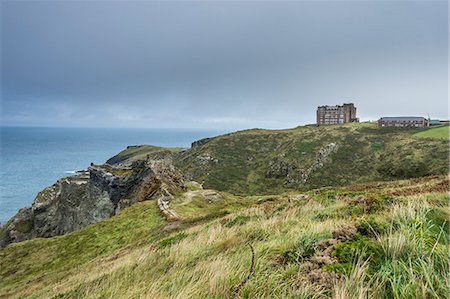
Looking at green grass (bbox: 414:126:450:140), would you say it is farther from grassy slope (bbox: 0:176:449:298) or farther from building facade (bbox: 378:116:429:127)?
grassy slope (bbox: 0:176:449:298)

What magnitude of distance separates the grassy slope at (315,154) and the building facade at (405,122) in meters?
7.04

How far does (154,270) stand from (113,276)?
4.09 feet

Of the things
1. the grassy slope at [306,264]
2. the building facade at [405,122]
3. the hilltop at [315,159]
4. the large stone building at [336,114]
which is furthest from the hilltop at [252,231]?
the large stone building at [336,114]

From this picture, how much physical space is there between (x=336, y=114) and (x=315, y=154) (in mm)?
67707

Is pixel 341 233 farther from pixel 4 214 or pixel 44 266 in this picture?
pixel 4 214

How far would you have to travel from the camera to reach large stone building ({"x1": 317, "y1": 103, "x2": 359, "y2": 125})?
156 m

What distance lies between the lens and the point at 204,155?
4515 inches

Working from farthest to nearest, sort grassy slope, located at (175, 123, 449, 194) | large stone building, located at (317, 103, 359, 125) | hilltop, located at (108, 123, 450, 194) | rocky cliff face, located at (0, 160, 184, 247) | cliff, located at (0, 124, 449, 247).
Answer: large stone building, located at (317, 103, 359, 125) → hilltop, located at (108, 123, 450, 194) → grassy slope, located at (175, 123, 449, 194) → cliff, located at (0, 124, 449, 247) → rocky cliff face, located at (0, 160, 184, 247)

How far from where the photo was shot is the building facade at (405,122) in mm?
118812

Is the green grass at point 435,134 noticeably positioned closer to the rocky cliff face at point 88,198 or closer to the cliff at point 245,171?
the cliff at point 245,171

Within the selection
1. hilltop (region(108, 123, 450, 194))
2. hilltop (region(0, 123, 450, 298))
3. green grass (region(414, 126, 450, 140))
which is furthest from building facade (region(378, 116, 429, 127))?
hilltop (region(0, 123, 450, 298))

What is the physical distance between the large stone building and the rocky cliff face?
128996mm

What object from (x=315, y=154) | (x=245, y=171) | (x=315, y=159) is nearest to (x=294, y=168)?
(x=315, y=159)

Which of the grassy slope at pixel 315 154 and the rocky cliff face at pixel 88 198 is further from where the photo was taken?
the grassy slope at pixel 315 154
